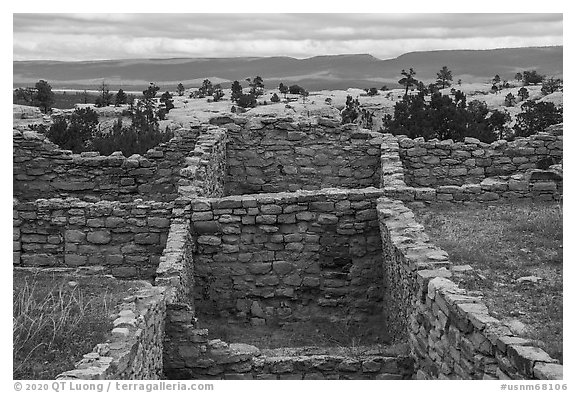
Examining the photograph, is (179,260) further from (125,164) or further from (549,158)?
(549,158)

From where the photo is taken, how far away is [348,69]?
68.2 ft

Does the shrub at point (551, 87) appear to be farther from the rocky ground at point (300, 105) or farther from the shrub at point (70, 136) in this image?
the shrub at point (70, 136)

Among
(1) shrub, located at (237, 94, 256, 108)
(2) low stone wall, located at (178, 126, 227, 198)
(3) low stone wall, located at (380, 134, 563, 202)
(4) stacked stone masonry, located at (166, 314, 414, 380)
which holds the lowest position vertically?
(4) stacked stone masonry, located at (166, 314, 414, 380)

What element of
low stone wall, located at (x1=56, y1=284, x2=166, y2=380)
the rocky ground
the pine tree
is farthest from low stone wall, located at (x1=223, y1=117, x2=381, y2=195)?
the pine tree

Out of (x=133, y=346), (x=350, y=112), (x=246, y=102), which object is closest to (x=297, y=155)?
(x=133, y=346)

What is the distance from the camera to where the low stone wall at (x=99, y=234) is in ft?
38.9

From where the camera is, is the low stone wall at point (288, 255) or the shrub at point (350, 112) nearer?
the low stone wall at point (288, 255)

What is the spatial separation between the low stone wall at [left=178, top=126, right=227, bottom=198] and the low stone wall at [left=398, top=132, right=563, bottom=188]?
12.4 ft

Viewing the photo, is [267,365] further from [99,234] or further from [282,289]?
[99,234]

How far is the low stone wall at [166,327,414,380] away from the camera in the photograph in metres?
8.99

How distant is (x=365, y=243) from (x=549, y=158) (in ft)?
19.8

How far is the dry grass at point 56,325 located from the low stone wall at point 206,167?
3242 millimetres

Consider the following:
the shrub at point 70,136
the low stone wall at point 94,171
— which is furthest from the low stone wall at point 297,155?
the shrub at point 70,136

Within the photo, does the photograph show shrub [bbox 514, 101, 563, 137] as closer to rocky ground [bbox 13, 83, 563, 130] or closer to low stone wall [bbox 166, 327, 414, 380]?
rocky ground [bbox 13, 83, 563, 130]
